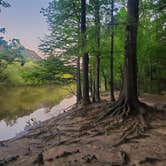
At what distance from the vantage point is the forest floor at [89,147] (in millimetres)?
6004

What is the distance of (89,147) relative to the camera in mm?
7031

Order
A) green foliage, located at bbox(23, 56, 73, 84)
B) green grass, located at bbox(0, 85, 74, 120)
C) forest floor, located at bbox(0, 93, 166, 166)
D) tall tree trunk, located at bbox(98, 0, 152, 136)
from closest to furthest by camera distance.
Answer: forest floor, located at bbox(0, 93, 166, 166)
tall tree trunk, located at bbox(98, 0, 152, 136)
green foliage, located at bbox(23, 56, 73, 84)
green grass, located at bbox(0, 85, 74, 120)

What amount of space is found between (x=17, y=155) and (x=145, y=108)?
4860mm

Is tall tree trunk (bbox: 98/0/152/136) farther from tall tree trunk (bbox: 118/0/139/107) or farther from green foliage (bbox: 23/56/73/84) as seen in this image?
green foliage (bbox: 23/56/73/84)

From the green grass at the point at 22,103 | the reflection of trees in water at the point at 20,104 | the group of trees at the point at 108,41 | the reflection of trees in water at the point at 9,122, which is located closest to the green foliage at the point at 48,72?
the group of trees at the point at 108,41

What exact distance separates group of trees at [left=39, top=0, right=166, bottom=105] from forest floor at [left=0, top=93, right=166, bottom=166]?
1.88m

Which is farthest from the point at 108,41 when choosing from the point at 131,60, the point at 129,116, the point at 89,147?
the point at 89,147

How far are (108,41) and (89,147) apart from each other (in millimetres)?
11819

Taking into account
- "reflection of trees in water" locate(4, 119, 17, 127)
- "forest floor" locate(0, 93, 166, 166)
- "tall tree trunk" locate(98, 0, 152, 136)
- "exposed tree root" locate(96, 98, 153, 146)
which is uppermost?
"tall tree trunk" locate(98, 0, 152, 136)

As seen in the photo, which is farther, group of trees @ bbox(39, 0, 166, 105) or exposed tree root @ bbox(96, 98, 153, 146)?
group of trees @ bbox(39, 0, 166, 105)

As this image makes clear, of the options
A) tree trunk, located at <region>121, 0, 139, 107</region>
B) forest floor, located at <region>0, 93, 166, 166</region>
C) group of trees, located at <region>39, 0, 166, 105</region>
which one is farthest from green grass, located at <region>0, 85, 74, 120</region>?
tree trunk, located at <region>121, 0, 139, 107</region>

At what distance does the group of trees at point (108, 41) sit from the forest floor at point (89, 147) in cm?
188

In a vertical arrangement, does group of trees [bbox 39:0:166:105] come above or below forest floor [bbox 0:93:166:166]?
above

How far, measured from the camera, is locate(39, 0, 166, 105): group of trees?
1011 cm
